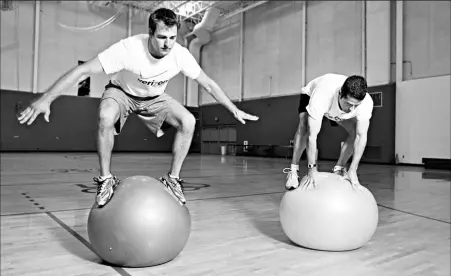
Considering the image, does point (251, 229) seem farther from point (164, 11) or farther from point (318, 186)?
point (164, 11)

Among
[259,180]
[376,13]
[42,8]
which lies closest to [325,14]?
[376,13]

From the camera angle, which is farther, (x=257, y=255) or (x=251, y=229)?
(x=251, y=229)

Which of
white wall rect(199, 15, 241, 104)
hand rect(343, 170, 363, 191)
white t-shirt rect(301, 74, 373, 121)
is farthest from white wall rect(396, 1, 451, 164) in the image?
hand rect(343, 170, 363, 191)

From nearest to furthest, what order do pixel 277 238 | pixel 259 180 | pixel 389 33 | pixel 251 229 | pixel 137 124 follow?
1. pixel 277 238
2. pixel 251 229
3. pixel 259 180
4. pixel 389 33
5. pixel 137 124

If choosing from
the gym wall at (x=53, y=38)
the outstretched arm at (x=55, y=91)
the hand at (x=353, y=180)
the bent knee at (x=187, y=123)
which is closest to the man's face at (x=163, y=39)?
the outstretched arm at (x=55, y=91)

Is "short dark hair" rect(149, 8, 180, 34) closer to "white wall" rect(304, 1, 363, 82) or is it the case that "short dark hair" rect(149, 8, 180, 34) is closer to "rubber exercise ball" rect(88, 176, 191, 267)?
"rubber exercise ball" rect(88, 176, 191, 267)

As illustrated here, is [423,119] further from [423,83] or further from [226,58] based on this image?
[226,58]

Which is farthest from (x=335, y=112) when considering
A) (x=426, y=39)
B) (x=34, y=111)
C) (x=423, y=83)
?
(x=426, y=39)

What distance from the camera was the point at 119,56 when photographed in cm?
294

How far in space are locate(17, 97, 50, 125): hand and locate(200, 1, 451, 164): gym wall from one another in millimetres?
12347

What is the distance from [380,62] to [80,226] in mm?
12526

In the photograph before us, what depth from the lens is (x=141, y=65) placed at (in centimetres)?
301

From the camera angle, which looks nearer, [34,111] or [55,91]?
[34,111]

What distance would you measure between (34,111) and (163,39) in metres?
1.06
